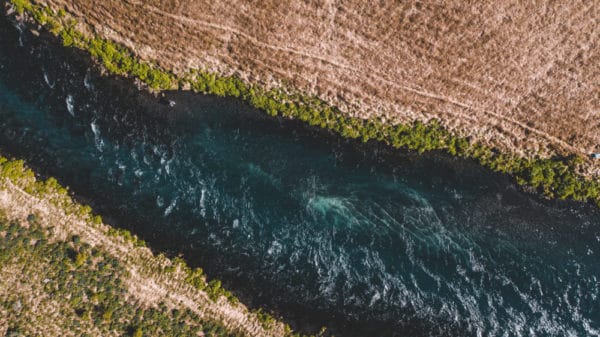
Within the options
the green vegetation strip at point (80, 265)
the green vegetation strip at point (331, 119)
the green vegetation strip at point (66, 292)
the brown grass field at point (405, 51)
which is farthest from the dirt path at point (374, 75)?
the green vegetation strip at point (66, 292)

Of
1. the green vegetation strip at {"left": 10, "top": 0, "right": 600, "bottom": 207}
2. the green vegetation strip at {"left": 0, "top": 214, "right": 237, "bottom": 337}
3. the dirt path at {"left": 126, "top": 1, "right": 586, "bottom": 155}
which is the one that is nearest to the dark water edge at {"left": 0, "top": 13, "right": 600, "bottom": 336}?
the green vegetation strip at {"left": 10, "top": 0, "right": 600, "bottom": 207}

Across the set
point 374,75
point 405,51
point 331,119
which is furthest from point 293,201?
point 405,51

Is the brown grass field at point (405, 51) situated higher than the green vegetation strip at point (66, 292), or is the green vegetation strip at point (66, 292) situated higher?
Result: the brown grass field at point (405, 51)

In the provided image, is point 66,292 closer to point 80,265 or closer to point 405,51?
point 80,265

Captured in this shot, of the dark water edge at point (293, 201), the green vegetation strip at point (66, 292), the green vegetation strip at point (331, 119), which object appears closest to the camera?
the green vegetation strip at point (66, 292)

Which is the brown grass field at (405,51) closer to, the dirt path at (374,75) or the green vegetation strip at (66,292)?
the dirt path at (374,75)

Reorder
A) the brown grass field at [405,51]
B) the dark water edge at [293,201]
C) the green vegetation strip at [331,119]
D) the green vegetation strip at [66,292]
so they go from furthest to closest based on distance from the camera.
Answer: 1. the dark water edge at [293,201]
2. the green vegetation strip at [331,119]
3. the green vegetation strip at [66,292]
4. the brown grass field at [405,51]

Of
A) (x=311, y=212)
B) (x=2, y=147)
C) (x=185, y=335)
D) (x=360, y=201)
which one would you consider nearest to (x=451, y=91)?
(x=360, y=201)
